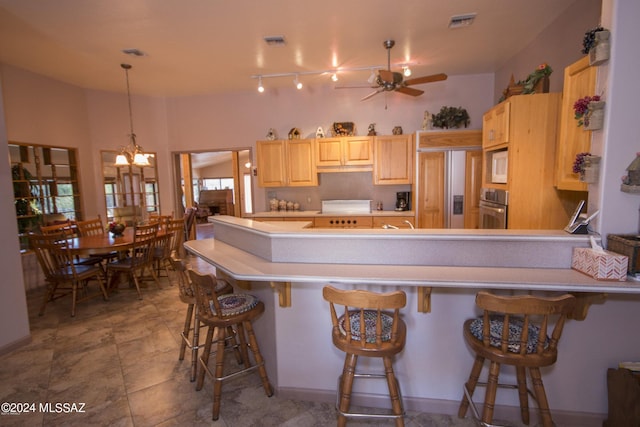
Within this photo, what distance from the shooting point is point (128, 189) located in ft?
18.7

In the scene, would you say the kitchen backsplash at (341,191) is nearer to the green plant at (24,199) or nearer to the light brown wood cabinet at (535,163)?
the light brown wood cabinet at (535,163)

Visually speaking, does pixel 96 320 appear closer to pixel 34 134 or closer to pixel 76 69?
pixel 34 134

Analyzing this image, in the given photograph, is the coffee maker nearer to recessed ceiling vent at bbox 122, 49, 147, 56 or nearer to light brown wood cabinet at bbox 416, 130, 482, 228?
light brown wood cabinet at bbox 416, 130, 482, 228

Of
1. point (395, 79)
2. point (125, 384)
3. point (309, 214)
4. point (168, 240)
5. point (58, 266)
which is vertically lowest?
point (125, 384)

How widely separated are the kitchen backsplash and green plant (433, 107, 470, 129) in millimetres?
1058

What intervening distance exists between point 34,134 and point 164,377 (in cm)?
406

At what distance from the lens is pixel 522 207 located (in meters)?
2.70

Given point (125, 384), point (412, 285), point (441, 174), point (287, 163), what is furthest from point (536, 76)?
point (125, 384)

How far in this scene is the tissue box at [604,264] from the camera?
157 centimetres

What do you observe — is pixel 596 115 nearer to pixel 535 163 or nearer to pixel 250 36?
pixel 535 163

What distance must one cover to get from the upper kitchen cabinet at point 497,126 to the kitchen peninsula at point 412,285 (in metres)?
1.20

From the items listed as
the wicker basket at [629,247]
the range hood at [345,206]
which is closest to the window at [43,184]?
the range hood at [345,206]

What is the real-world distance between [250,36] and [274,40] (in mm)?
259

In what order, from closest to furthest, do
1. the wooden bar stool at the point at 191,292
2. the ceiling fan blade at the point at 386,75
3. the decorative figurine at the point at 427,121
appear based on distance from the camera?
the wooden bar stool at the point at 191,292, the ceiling fan blade at the point at 386,75, the decorative figurine at the point at 427,121
